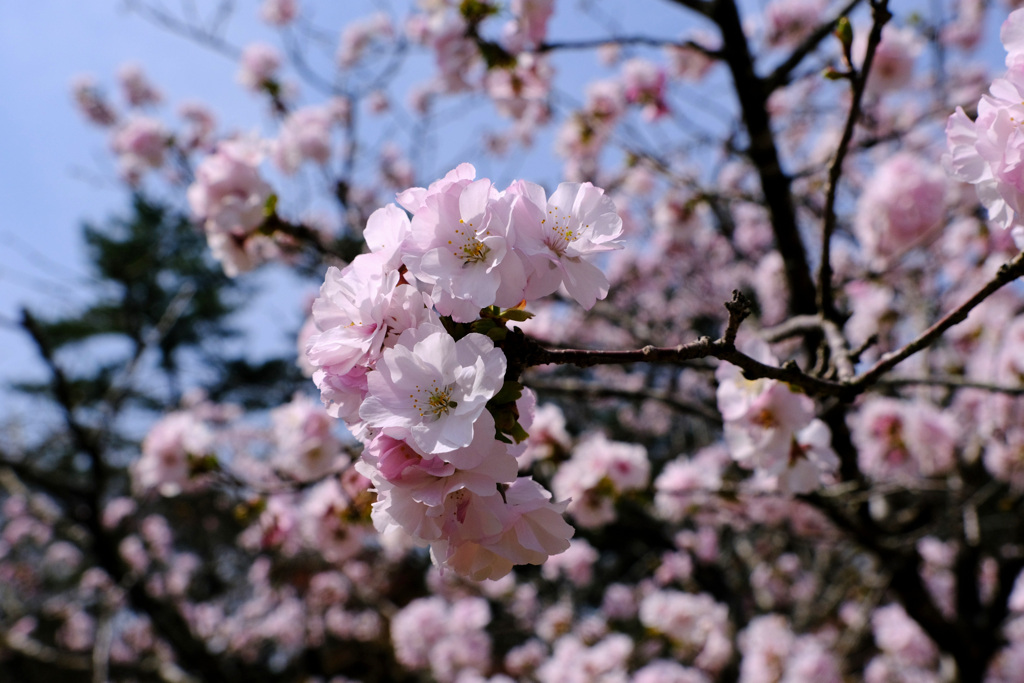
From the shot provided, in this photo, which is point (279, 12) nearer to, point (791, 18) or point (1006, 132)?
point (791, 18)

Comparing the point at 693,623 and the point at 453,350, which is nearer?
the point at 453,350

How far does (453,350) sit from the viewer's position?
76cm

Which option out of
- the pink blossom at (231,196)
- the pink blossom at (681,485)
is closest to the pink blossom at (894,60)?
the pink blossom at (681,485)

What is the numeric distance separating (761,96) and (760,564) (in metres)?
4.62

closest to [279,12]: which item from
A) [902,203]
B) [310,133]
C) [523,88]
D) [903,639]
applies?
[310,133]

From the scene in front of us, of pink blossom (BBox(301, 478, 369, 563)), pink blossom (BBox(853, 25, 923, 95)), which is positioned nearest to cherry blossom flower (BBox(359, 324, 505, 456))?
pink blossom (BBox(301, 478, 369, 563))

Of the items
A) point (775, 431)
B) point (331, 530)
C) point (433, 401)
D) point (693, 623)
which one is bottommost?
point (331, 530)

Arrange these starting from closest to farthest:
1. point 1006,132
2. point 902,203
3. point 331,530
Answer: point 1006,132, point 331,530, point 902,203

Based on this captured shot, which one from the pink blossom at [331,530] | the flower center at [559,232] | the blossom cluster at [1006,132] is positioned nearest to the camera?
the blossom cluster at [1006,132]

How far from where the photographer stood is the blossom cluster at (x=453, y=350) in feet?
2.45

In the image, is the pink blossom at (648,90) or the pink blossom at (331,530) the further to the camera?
the pink blossom at (648,90)

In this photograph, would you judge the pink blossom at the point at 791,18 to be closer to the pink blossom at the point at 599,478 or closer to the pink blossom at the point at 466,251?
the pink blossom at the point at 599,478

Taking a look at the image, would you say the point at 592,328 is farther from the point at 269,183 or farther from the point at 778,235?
the point at 269,183

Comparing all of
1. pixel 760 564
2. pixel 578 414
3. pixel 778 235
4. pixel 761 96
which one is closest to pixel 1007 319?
pixel 778 235
